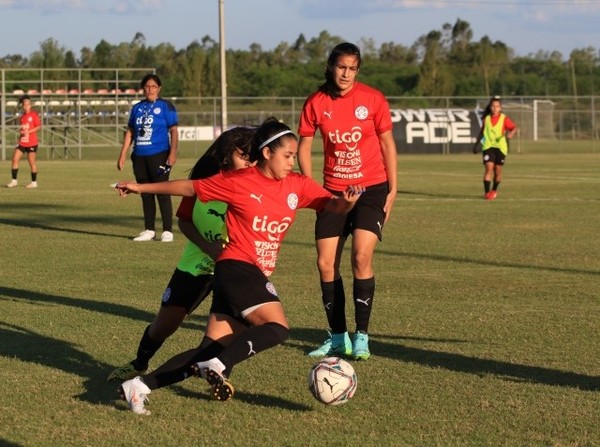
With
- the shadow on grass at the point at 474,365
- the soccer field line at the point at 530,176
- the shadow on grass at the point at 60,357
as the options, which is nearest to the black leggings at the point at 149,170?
the shadow on grass at the point at 60,357

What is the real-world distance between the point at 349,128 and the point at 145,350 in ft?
6.89

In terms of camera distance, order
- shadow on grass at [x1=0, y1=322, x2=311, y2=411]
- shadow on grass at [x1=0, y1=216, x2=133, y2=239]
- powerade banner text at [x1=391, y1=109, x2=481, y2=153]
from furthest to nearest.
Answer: powerade banner text at [x1=391, y1=109, x2=481, y2=153] → shadow on grass at [x1=0, y1=216, x2=133, y2=239] → shadow on grass at [x1=0, y1=322, x2=311, y2=411]

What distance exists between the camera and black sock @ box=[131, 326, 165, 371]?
6383mm

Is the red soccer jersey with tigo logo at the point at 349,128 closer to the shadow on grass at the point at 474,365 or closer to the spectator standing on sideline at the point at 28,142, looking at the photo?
the shadow on grass at the point at 474,365

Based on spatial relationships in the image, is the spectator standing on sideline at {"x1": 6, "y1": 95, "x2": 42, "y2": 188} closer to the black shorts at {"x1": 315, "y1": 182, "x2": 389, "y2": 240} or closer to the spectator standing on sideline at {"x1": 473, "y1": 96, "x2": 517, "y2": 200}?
the spectator standing on sideline at {"x1": 473, "y1": 96, "x2": 517, "y2": 200}

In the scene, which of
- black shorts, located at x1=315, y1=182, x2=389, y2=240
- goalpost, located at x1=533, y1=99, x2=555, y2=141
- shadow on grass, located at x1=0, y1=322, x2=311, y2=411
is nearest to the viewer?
shadow on grass, located at x1=0, y1=322, x2=311, y2=411

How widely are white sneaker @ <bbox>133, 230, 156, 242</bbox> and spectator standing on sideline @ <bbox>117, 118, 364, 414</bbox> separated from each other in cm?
886

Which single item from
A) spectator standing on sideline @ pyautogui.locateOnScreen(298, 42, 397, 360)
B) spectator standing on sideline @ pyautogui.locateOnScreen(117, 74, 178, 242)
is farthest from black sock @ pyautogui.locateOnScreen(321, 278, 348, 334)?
spectator standing on sideline @ pyautogui.locateOnScreen(117, 74, 178, 242)

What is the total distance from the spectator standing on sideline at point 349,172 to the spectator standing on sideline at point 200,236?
1.29 m

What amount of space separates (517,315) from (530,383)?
7.97 feet

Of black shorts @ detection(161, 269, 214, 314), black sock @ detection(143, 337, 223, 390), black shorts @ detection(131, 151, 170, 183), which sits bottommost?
black sock @ detection(143, 337, 223, 390)

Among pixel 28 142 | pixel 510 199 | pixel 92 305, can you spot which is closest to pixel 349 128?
pixel 92 305

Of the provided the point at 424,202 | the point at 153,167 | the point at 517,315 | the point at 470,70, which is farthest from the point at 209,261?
the point at 470,70

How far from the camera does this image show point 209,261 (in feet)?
20.3
